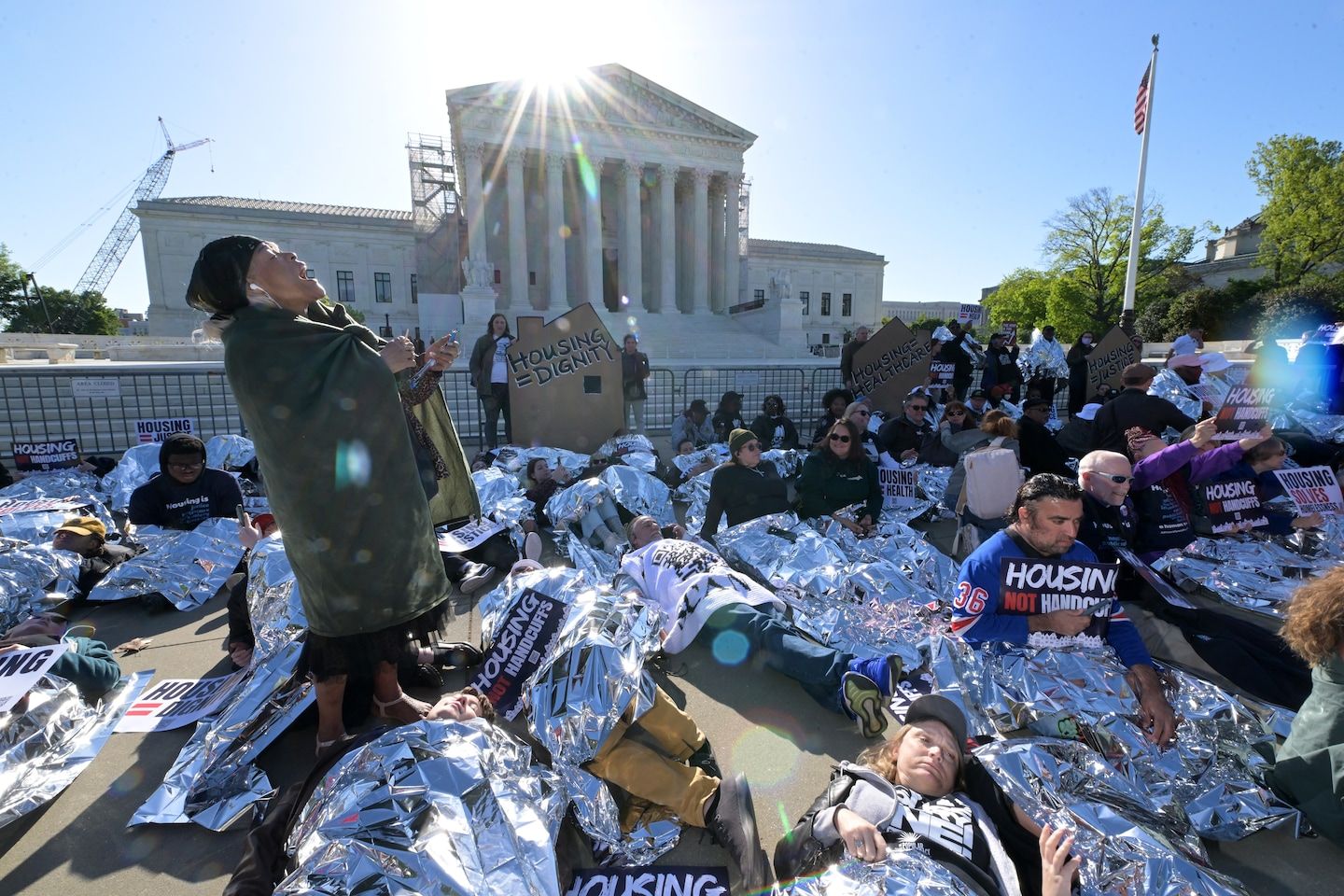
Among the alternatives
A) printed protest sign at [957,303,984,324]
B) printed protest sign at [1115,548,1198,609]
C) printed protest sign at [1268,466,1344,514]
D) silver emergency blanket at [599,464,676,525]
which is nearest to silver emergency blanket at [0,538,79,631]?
silver emergency blanket at [599,464,676,525]

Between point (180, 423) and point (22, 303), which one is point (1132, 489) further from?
point (22, 303)

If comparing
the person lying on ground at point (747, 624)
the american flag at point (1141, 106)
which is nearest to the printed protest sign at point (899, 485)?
the person lying on ground at point (747, 624)

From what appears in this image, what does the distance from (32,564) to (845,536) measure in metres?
5.46

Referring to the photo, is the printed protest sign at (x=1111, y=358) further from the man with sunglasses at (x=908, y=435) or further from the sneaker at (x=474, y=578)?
the sneaker at (x=474, y=578)

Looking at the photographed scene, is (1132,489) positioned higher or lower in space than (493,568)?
higher

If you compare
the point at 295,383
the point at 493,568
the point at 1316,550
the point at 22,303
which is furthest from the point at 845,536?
the point at 22,303

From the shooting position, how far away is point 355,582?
2209 mm

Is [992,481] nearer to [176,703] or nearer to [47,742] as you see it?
[176,703]

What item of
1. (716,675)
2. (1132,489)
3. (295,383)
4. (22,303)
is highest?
(22,303)

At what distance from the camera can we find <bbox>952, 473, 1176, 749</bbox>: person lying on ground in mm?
2484

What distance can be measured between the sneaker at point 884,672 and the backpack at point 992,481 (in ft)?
6.55

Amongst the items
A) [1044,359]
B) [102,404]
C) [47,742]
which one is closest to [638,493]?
[47,742]

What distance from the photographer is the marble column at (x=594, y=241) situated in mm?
37188

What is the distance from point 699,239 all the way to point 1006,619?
39716mm
